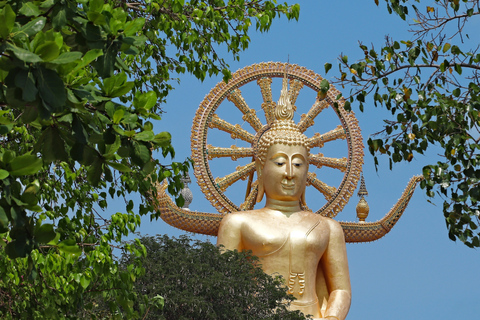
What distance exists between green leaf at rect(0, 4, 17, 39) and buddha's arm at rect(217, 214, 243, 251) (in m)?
8.85

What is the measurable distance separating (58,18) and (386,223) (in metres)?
10.1

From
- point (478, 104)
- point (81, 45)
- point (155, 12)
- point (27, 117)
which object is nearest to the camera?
point (27, 117)

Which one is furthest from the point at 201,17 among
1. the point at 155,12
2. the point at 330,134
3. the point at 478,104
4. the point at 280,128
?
the point at 330,134

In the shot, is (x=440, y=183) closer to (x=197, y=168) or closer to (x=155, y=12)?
(x=155, y=12)

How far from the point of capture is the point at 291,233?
Result: 12.9m

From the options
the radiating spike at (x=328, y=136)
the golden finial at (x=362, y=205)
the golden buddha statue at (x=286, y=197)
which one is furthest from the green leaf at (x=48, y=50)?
the golden finial at (x=362, y=205)

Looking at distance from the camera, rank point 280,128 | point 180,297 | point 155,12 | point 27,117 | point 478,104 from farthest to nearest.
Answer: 1. point 280,128
2. point 180,297
3. point 155,12
4. point 478,104
5. point 27,117

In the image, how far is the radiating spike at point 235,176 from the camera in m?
13.5

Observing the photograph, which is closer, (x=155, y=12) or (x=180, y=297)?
(x=155, y=12)

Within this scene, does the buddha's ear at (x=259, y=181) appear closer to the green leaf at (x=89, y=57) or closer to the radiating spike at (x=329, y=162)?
the radiating spike at (x=329, y=162)

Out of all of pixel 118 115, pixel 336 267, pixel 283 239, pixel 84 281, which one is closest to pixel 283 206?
pixel 283 239

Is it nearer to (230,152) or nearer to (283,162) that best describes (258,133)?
(230,152)

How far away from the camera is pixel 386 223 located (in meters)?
13.8

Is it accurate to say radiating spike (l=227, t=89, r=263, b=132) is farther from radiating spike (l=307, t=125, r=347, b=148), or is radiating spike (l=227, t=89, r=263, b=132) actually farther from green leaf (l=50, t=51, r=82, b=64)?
green leaf (l=50, t=51, r=82, b=64)
